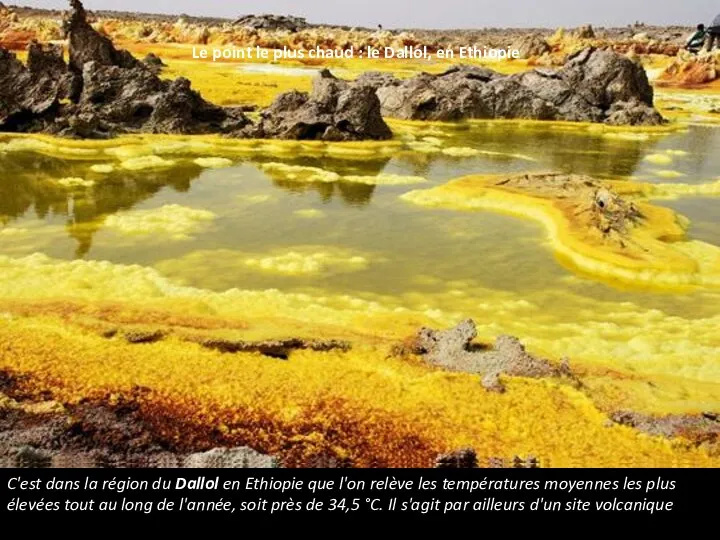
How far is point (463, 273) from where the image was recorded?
42.2 feet

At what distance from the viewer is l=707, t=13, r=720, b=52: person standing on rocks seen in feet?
205

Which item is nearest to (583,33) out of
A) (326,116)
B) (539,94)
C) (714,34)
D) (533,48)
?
(533,48)

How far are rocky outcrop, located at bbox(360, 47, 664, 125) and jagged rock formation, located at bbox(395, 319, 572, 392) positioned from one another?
2641 centimetres

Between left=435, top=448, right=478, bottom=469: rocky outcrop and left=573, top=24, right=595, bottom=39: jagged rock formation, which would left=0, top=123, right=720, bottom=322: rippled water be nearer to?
left=435, top=448, right=478, bottom=469: rocky outcrop

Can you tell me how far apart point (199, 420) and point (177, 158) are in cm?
1676

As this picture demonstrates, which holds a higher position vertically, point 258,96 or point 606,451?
point 258,96

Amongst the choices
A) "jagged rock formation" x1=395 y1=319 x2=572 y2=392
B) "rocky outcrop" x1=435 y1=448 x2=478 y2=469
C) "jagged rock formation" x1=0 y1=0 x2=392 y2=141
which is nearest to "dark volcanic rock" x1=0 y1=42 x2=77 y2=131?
"jagged rock formation" x1=0 y1=0 x2=392 y2=141

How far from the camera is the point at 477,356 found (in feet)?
30.3

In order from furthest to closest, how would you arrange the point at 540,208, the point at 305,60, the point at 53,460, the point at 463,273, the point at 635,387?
the point at 305,60
the point at 540,208
the point at 463,273
the point at 635,387
the point at 53,460

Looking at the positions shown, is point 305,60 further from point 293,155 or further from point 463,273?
point 463,273

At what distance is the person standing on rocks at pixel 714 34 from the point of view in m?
62.5

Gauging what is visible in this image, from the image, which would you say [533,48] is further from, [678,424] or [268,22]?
[678,424]

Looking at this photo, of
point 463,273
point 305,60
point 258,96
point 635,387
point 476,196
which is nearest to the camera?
point 635,387
